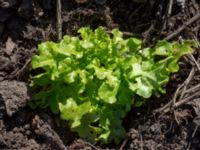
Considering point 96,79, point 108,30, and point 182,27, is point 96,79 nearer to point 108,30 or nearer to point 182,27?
point 108,30

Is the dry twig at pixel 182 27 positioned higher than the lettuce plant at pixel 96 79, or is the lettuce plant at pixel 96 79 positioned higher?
the dry twig at pixel 182 27

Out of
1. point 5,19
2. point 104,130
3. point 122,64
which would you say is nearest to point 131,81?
point 122,64

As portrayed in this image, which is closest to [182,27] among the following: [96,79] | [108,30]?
[108,30]

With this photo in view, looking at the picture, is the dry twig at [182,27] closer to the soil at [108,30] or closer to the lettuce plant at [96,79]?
the soil at [108,30]

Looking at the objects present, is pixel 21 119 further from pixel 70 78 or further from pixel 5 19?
pixel 5 19

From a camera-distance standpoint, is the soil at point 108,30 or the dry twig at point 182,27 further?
the dry twig at point 182,27

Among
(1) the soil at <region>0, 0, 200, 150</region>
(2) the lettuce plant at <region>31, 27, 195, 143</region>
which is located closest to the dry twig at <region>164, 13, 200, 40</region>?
(1) the soil at <region>0, 0, 200, 150</region>

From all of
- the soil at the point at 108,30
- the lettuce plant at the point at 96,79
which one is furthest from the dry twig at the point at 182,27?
the lettuce plant at the point at 96,79
